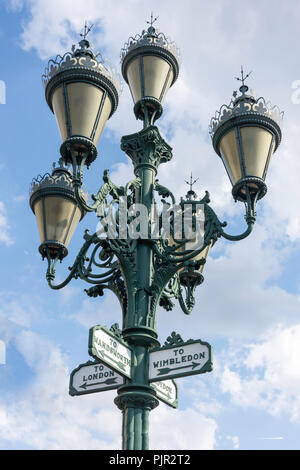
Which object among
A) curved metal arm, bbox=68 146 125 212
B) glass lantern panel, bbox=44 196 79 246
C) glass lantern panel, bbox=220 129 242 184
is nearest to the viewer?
curved metal arm, bbox=68 146 125 212

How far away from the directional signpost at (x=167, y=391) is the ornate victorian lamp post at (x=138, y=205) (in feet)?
1.18

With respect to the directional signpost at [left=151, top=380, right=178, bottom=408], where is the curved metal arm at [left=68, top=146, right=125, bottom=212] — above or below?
above

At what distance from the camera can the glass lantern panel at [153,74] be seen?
313 inches

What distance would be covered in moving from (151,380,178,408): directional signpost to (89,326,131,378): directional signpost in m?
0.59

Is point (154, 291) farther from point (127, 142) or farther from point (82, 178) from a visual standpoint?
point (127, 142)

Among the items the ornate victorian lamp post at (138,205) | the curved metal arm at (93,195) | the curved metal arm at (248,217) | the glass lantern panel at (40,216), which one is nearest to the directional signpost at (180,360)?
the ornate victorian lamp post at (138,205)

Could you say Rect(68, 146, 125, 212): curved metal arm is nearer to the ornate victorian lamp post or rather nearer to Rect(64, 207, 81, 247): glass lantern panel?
the ornate victorian lamp post

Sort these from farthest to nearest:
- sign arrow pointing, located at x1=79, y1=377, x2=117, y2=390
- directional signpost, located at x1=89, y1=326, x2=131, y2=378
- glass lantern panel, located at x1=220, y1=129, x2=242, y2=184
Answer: glass lantern panel, located at x1=220, y1=129, x2=242, y2=184, sign arrow pointing, located at x1=79, y1=377, x2=117, y2=390, directional signpost, located at x1=89, y1=326, x2=131, y2=378

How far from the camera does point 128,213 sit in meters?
7.23

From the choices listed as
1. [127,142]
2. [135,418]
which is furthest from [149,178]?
[135,418]

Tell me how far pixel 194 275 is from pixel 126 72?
8.70 feet

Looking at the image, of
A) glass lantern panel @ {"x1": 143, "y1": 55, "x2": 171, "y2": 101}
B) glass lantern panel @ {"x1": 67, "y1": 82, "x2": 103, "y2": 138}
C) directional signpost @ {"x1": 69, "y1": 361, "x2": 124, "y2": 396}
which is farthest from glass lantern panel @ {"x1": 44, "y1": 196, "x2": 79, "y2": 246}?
directional signpost @ {"x1": 69, "y1": 361, "x2": 124, "y2": 396}

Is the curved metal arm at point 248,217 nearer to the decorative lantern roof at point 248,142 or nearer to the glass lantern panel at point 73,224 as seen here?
the decorative lantern roof at point 248,142

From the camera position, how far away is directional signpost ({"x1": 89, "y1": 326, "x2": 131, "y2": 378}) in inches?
233
